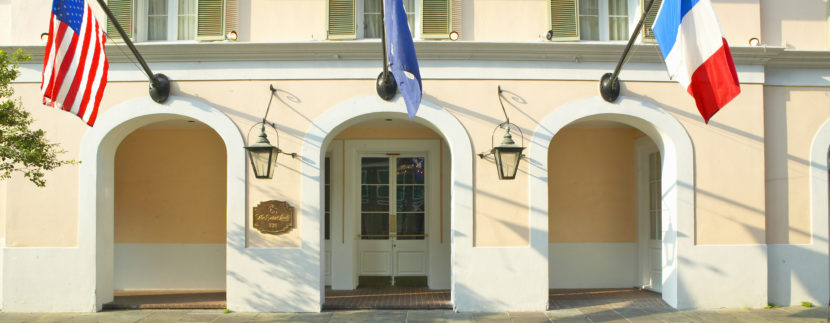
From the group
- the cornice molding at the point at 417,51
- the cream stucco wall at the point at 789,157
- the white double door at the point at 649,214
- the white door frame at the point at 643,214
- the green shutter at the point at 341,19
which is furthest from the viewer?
the white door frame at the point at 643,214


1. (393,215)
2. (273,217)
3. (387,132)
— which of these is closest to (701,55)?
(387,132)

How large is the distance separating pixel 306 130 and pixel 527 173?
3229 mm

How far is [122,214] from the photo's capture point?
34.3 ft

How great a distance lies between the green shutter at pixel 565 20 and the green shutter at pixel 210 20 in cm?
479

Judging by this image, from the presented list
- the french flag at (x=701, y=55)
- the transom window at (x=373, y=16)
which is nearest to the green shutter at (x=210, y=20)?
the transom window at (x=373, y=16)

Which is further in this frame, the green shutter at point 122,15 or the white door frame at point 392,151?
the white door frame at point 392,151

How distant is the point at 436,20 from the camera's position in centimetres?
866

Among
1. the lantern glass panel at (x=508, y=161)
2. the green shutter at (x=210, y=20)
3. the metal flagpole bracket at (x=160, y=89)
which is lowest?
the lantern glass panel at (x=508, y=161)

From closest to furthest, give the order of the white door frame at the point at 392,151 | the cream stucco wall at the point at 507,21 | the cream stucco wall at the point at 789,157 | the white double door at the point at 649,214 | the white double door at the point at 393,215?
the cream stucco wall at the point at 507,21 < the cream stucco wall at the point at 789,157 < the white double door at the point at 649,214 < the white door frame at the point at 392,151 < the white double door at the point at 393,215

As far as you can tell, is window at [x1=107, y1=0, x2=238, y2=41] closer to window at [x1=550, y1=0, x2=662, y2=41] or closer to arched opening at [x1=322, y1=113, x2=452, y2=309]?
arched opening at [x1=322, y1=113, x2=452, y2=309]

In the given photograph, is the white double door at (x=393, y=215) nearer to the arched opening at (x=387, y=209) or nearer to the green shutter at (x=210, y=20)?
the arched opening at (x=387, y=209)

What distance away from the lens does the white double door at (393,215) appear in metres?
10.8

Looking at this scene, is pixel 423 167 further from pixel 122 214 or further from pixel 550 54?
pixel 122 214

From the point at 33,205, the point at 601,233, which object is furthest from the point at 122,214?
the point at 601,233
